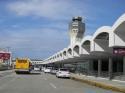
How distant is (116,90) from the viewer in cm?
2648

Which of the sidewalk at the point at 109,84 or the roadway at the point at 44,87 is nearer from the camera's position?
the roadway at the point at 44,87

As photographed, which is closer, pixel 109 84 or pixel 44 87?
pixel 44 87

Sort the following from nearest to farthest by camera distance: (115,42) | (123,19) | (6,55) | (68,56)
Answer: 1. (123,19)
2. (115,42)
3. (68,56)
4. (6,55)

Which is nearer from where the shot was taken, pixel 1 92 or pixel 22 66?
pixel 1 92

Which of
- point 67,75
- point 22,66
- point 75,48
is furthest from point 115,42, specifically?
point 75,48

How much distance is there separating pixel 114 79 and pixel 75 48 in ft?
97.3

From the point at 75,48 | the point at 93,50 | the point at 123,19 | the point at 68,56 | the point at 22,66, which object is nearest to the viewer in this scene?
the point at 123,19

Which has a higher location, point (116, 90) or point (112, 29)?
point (112, 29)

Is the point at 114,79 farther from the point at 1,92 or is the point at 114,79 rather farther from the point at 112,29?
the point at 1,92

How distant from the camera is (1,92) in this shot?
21.4m

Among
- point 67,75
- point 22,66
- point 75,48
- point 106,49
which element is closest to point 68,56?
point 75,48

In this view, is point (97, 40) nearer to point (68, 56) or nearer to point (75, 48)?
point (75, 48)

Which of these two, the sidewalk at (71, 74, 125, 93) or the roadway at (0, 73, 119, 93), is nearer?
the roadway at (0, 73, 119, 93)

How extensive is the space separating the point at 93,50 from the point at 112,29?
32.5 ft
